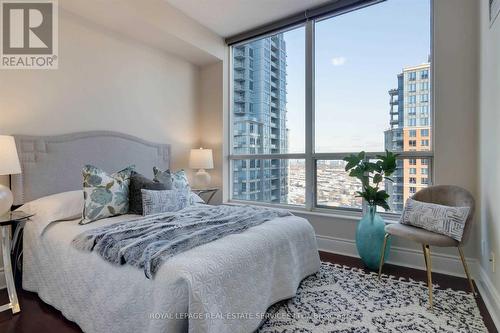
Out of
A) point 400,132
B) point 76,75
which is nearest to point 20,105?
point 76,75

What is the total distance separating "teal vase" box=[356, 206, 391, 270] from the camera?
8.55 ft

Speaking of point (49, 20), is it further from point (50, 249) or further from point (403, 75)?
point (403, 75)

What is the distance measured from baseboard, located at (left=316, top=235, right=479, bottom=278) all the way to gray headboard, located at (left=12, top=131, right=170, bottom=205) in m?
2.49

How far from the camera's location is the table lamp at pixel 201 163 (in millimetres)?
3773

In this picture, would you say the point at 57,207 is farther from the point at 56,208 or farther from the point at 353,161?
the point at 353,161

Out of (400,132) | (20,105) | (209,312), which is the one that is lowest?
(209,312)

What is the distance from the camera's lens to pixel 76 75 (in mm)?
2781

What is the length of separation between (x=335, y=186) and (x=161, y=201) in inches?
82.2

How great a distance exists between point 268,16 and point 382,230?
9.63 ft

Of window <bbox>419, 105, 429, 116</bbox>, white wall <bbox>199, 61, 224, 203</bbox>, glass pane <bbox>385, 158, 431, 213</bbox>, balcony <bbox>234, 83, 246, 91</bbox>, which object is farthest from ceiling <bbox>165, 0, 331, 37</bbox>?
glass pane <bbox>385, 158, 431, 213</bbox>

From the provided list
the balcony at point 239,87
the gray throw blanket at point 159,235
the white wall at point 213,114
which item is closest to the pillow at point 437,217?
the gray throw blanket at point 159,235

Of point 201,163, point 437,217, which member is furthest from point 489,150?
point 201,163

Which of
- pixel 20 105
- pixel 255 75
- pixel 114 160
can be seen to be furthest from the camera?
pixel 255 75

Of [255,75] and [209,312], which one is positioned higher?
[255,75]
